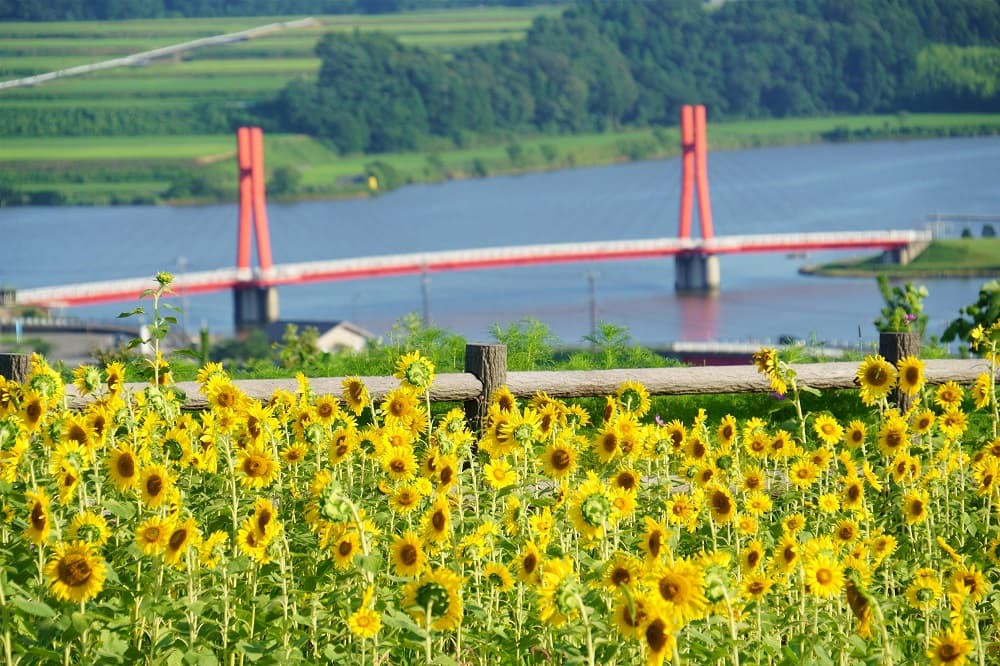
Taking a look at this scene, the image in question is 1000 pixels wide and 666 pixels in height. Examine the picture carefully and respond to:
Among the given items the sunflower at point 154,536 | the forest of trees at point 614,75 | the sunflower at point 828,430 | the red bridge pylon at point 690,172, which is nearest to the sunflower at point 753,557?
the sunflower at point 828,430

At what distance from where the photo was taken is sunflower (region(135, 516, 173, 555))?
6.32 ft

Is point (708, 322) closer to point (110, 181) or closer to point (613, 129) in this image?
point (110, 181)

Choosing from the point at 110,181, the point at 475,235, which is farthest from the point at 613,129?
the point at 110,181

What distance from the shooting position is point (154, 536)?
194 centimetres

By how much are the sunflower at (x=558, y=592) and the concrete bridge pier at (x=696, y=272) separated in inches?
1816

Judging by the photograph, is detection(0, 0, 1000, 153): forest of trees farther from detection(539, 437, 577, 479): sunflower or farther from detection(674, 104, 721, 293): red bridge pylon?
detection(539, 437, 577, 479): sunflower

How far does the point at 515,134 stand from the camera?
7350 centimetres

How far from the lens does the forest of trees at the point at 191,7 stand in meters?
68.6

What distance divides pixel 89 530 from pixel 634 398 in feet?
3.20

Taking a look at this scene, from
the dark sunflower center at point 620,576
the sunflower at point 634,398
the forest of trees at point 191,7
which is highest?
the forest of trees at point 191,7

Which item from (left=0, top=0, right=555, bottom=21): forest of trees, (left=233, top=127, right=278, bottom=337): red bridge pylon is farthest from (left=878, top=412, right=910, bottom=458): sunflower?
(left=0, top=0, right=555, bottom=21): forest of trees

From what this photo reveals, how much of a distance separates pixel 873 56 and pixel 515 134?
16992mm

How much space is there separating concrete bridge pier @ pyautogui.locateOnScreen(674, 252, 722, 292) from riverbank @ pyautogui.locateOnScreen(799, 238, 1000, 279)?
17.1 feet

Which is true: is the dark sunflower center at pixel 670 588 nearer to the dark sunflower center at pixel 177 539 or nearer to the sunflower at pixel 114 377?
the dark sunflower center at pixel 177 539
